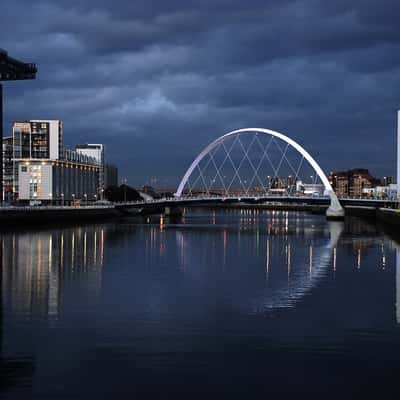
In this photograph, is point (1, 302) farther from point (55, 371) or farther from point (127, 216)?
point (127, 216)

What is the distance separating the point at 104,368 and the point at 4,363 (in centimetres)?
189

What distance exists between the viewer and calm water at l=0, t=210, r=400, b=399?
10508 millimetres

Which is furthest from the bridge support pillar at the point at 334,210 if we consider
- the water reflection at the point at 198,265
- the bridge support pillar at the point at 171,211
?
the water reflection at the point at 198,265

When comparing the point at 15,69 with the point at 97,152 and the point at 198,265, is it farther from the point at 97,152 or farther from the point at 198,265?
the point at 97,152

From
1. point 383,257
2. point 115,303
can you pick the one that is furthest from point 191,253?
point 115,303

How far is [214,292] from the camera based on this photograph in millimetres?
20328

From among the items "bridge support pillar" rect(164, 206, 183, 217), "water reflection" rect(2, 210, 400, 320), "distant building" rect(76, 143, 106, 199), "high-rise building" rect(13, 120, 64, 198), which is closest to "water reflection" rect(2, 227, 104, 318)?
"water reflection" rect(2, 210, 400, 320)

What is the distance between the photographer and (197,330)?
14383mm

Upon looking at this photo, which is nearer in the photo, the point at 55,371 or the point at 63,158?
the point at 55,371

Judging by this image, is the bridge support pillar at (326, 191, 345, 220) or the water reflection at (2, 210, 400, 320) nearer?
the water reflection at (2, 210, 400, 320)

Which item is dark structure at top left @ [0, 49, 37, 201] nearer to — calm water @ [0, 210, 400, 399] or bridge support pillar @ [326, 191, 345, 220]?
bridge support pillar @ [326, 191, 345, 220]

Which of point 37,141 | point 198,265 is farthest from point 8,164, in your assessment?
point 198,265

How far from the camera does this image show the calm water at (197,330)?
1051 cm

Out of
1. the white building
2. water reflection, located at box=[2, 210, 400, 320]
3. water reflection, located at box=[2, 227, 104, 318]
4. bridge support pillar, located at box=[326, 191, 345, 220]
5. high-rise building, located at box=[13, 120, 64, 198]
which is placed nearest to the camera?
water reflection, located at box=[2, 227, 104, 318]
